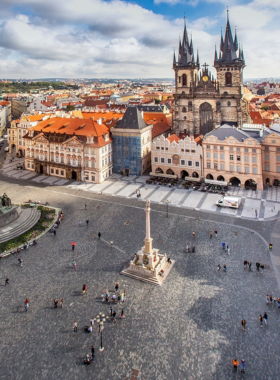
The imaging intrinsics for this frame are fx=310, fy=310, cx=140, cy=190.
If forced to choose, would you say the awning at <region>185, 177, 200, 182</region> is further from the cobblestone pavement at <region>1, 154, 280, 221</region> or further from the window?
the window

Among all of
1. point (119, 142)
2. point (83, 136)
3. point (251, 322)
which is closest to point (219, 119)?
point (119, 142)

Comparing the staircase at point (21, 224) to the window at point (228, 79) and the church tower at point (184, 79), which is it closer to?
the church tower at point (184, 79)

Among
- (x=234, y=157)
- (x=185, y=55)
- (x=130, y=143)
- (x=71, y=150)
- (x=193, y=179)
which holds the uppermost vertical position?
(x=185, y=55)

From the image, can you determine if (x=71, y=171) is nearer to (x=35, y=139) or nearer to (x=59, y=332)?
(x=35, y=139)

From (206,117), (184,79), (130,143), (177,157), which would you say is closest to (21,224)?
(130,143)

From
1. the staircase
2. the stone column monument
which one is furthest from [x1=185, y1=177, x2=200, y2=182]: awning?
the stone column monument

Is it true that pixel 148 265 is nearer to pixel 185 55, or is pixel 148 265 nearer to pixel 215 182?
pixel 215 182

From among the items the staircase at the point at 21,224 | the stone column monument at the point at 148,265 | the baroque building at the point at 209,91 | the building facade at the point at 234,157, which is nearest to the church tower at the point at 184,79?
the baroque building at the point at 209,91
